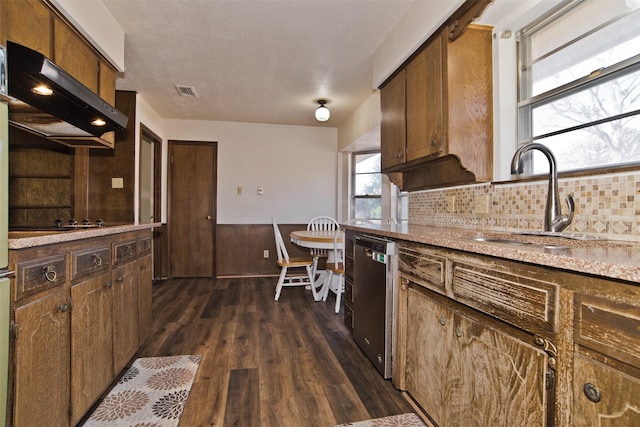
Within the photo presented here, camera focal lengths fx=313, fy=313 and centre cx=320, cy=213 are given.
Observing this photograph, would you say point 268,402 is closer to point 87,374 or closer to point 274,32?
point 87,374

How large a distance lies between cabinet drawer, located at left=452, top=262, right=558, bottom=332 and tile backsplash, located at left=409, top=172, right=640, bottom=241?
0.58m

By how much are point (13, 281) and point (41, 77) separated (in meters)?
0.84

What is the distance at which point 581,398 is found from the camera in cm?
75

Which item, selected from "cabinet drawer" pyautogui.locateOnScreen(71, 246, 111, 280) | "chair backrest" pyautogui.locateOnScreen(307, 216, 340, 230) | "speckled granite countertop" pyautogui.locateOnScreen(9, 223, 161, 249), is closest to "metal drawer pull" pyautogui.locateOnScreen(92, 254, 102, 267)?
"cabinet drawer" pyautogui.locateOnScreen(71, 246, 111, 280)

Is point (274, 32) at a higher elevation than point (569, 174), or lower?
higher

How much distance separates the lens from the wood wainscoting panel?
15.7 ft

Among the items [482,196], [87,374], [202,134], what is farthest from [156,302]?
[482,196]

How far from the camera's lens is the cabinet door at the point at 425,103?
1.91 m

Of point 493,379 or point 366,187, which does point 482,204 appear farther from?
point 366,187

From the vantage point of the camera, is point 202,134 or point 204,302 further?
point 202,134

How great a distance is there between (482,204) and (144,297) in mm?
2360

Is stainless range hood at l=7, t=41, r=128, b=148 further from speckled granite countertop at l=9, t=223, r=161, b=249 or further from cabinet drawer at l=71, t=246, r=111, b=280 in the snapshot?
cabinet drawer at l=71, t=246, r=111, b=280

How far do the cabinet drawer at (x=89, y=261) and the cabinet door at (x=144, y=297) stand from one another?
1.62 ft

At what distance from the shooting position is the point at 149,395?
5.69ft
